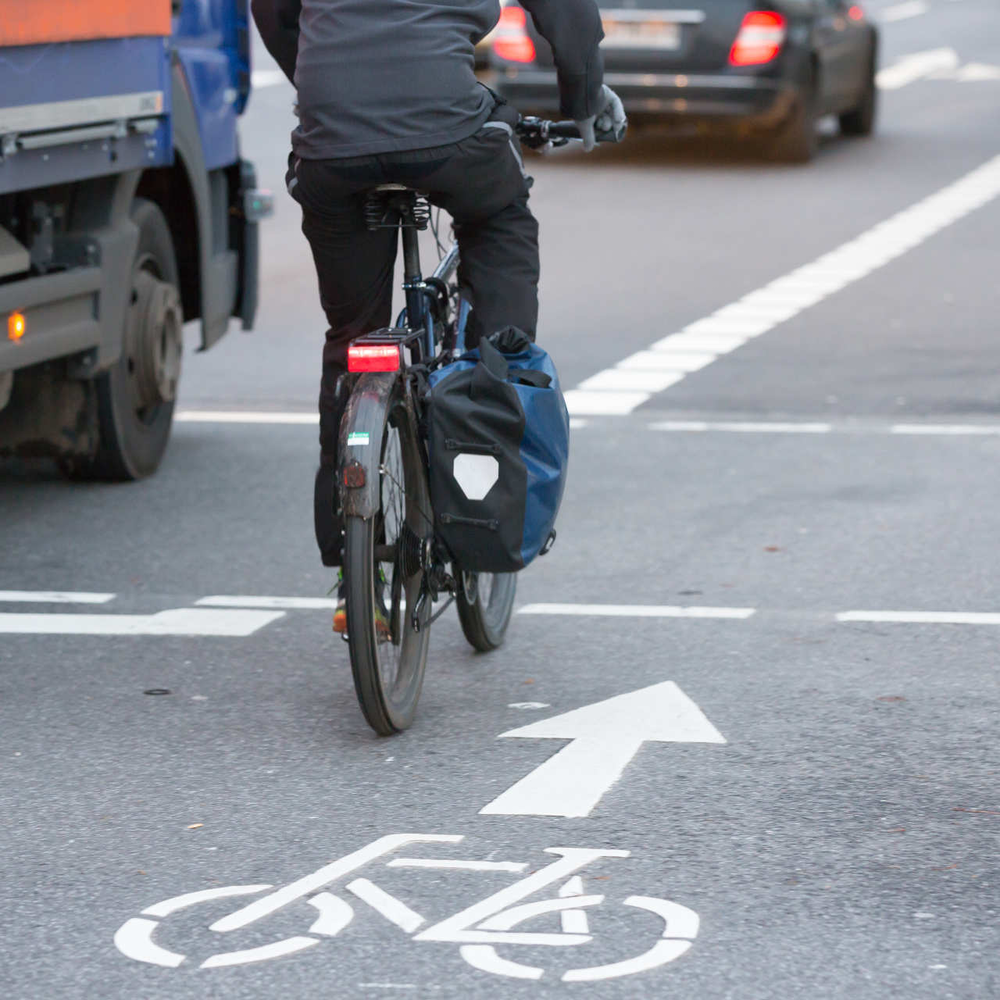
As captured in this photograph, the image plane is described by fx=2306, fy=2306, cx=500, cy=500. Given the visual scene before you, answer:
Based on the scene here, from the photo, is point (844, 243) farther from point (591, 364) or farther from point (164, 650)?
point (164, 650)

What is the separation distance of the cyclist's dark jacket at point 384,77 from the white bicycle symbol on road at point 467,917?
1609mm

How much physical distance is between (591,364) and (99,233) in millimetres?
3514

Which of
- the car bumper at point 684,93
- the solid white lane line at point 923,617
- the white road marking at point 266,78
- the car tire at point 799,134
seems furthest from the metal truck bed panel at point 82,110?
the white road marking at point 266,78

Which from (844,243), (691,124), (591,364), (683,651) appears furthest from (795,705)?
(691,124)

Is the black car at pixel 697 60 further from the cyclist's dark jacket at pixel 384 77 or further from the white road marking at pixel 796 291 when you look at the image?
the cyclist's dark jacket at pixel 384 77

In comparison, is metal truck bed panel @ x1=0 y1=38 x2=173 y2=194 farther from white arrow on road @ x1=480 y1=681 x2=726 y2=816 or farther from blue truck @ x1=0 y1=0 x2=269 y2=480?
white arrow on road @ x1=480 y1=681 x2=726 y2=816

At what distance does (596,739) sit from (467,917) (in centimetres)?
120

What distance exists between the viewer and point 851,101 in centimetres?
2011

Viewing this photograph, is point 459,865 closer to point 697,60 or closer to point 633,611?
point 633,611

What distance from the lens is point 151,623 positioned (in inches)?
245

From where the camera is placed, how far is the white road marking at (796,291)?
9.99 m

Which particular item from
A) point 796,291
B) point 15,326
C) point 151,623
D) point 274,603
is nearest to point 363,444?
point 151,623

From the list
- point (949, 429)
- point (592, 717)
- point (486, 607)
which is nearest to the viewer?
point (592, 717)

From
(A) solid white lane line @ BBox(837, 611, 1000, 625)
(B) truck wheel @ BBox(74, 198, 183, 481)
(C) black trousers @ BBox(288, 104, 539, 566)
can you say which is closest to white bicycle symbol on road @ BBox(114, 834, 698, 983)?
(C) black trousers @ BBox(288, 104, 539, 566)
